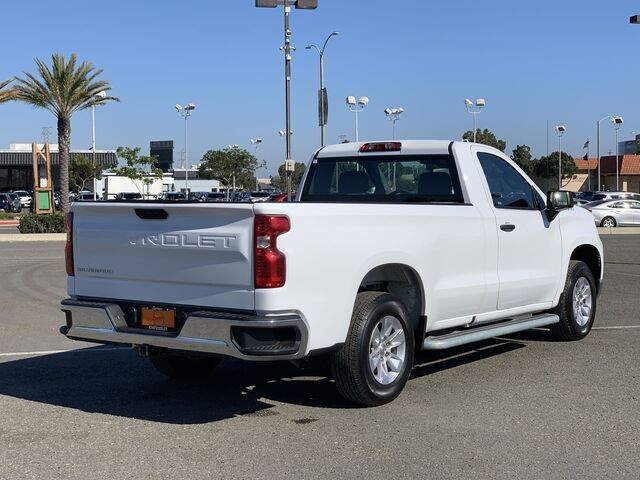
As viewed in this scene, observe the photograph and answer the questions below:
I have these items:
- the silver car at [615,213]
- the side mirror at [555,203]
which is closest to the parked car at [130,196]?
the side mirror at [555,203]

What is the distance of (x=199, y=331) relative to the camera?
5730 mm

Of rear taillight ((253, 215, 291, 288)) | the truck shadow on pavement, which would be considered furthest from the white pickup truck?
the truck shadow on pavement

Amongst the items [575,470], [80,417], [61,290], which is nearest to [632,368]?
[575,470]

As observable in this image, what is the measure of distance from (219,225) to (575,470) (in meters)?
2.82

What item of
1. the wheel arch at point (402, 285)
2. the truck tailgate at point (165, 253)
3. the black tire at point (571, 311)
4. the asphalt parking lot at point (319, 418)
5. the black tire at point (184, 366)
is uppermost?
the truck tailgate at point (165, 253)

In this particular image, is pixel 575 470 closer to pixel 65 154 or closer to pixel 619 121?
pixel 65 154

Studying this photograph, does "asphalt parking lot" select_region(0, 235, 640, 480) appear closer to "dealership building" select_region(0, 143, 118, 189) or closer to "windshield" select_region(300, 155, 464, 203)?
"windshield" select_region(300, 155, 464, 203)

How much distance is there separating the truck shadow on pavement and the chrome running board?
0.57 m

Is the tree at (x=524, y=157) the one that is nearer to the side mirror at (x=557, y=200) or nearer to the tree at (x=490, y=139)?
the tree at (x=490, y=139)

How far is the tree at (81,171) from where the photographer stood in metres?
81.2

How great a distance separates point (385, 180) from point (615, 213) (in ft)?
96.9

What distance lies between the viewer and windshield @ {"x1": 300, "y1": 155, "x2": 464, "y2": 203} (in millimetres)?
7727

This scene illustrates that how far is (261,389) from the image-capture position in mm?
7047

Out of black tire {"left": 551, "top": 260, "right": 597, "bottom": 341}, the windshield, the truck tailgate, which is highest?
the windshield
